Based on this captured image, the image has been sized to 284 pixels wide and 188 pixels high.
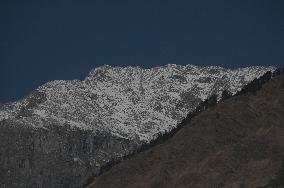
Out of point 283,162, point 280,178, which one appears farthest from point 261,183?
point 280,178

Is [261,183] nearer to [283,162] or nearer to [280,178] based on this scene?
[283,162]

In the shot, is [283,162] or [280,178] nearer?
[280,178]

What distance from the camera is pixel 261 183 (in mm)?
195875

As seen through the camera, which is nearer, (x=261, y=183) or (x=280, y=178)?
(x=280, y=178)

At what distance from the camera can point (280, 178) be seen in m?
177

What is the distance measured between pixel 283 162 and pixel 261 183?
671 cm

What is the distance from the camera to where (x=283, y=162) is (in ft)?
635

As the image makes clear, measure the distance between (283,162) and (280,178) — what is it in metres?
16.9

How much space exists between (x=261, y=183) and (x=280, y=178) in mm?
19114
